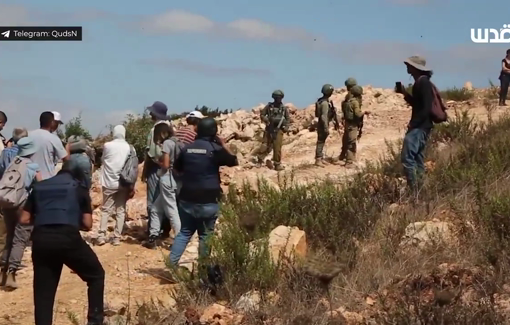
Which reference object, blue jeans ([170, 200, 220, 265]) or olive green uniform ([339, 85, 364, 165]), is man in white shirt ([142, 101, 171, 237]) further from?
olive green uniform ([339, 85, 364, 165])

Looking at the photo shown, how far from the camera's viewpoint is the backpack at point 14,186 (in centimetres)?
672

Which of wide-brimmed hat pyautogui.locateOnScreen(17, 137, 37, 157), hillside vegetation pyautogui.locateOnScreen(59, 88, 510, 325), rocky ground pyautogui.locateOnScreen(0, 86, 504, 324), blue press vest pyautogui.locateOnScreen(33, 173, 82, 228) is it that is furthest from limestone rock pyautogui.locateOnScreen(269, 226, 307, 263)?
wide-brimmed hat pyautogui.locateOnScreen(17, 137, 37, 157)

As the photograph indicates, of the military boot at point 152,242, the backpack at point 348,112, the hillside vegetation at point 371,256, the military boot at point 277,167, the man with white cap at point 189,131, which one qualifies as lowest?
the military boot at point 152,242

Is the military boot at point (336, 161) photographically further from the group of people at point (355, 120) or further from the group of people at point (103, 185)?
the group of people at point (103, 185)

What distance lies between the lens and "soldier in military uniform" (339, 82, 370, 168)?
12.6 m

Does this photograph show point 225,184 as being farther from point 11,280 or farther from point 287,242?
point 287,242

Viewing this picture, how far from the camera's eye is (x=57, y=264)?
524 cm

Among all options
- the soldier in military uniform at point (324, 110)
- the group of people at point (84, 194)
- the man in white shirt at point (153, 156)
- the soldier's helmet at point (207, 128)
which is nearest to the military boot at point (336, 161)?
the soldier in military uniform at point (324, 110)

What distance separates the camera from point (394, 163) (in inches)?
364

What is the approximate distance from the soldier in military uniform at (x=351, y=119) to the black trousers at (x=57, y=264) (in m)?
7.94

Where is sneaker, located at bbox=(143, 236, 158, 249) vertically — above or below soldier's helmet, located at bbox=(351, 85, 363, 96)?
below

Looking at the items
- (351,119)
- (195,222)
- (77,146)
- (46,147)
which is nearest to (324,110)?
(351,119)

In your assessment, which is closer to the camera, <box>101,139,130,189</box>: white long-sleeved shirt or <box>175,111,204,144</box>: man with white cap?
<box>175,111,204,144</box>: man with white cap

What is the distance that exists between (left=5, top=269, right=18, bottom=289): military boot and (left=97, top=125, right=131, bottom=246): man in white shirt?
1713mm
